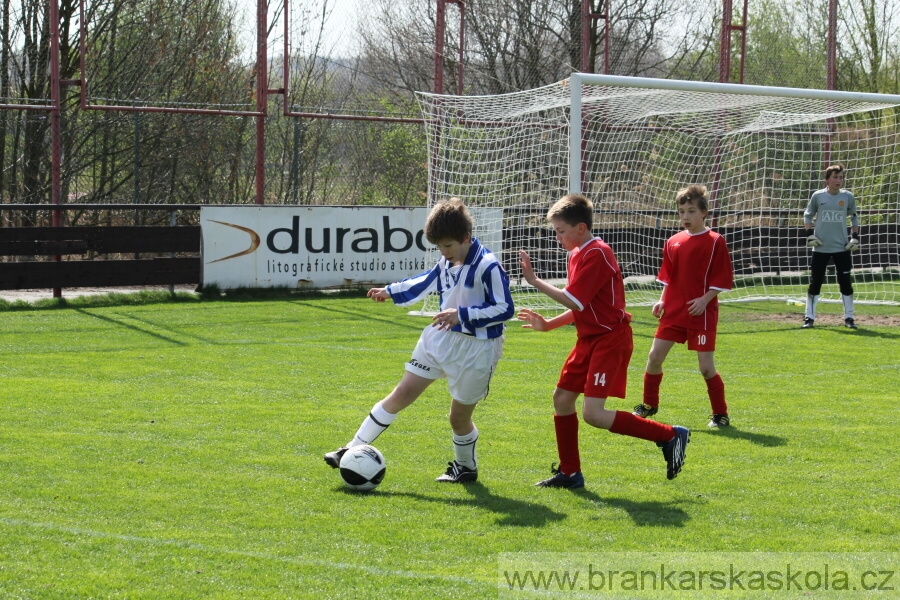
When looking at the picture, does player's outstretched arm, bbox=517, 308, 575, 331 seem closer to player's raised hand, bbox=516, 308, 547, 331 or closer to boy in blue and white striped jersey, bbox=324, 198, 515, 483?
player's raised hand, bbox=516, 308, 547, 331

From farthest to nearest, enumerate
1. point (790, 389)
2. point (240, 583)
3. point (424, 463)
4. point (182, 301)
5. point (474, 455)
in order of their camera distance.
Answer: point (182, 301)
point (790, 389)
point (424, 463)
point (474, 455)
point (240, 583)

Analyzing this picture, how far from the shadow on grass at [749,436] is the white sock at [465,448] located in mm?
1927

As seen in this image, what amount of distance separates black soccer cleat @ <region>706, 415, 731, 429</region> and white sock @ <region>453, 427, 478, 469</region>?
2175 millimetres

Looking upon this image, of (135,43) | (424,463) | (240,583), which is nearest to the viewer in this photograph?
(240,583)

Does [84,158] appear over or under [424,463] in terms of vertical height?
over

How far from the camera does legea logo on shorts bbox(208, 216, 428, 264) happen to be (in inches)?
608

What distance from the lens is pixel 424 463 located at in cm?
593

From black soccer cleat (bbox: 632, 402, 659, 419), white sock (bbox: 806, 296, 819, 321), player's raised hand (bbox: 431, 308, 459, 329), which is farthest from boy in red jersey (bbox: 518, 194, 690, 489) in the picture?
white sock (bbox: 806, 296, 819, 321)

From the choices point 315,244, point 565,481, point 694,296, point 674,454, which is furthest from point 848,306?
point 565,481

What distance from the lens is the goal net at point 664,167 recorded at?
13797 millimetres

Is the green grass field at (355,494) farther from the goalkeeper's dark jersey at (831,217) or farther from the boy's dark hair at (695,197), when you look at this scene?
the goalkeeper's dark jersey at (831,217)

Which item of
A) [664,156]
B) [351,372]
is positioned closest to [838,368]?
[351,372]

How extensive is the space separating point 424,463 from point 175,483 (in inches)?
53.5

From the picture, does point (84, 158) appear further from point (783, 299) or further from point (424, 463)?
point (424, 463)
